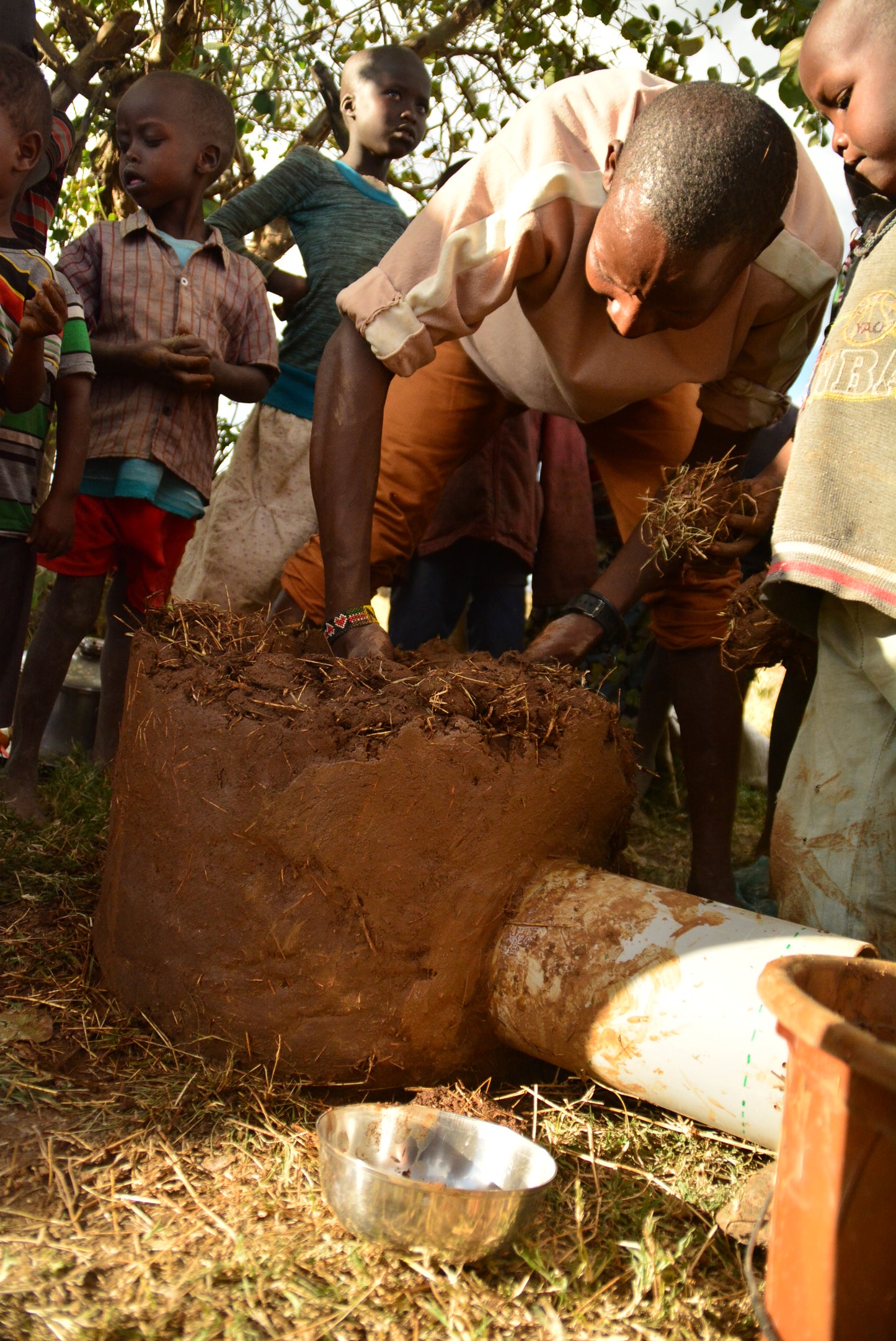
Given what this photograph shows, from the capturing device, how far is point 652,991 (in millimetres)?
1944

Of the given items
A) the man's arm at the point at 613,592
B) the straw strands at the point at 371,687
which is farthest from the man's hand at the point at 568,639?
the straw strands at the point at 371,687

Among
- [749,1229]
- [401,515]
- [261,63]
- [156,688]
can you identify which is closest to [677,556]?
[401,515]

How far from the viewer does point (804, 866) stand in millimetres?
2279

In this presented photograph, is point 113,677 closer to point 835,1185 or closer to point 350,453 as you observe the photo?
point 350,453

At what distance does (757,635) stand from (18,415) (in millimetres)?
2025

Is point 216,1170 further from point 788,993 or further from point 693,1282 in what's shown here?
point 788,993

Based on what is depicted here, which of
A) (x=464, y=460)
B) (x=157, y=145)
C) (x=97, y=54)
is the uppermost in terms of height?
(x=97, y=54)

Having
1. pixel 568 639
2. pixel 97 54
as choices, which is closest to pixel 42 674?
pixel 568 639

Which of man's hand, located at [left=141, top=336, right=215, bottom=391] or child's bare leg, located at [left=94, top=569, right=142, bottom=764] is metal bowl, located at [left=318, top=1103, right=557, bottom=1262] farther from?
man's hand, located at [left=141, top=336, right=215, bottom=391]

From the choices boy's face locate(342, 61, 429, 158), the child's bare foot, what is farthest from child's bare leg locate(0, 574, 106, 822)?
boy's face locate(342, 61, 429, 158)

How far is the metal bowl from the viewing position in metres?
1.53

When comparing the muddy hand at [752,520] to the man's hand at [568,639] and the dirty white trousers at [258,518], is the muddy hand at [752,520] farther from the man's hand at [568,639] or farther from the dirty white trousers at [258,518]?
the dirty white trousers at [258,518]

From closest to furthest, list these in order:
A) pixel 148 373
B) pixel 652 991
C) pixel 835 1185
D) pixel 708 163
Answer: pixel 835 1185 < pixel 652 991 < pixel 708 163 < pixel 148 373

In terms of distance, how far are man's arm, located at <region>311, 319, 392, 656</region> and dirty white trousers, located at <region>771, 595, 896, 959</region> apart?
1.02 metres
